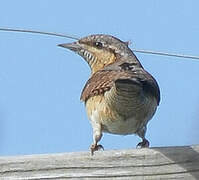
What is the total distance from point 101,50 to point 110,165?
1.92 meters

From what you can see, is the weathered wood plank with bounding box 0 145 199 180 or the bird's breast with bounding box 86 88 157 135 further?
the bird's breast with bounding box 86 88 157 135

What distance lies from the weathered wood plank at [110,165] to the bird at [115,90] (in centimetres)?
88

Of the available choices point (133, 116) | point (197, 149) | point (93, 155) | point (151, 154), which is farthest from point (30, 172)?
point (133, 116)

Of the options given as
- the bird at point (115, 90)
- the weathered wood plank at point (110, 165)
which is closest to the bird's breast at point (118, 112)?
the bird at point (115, 90)

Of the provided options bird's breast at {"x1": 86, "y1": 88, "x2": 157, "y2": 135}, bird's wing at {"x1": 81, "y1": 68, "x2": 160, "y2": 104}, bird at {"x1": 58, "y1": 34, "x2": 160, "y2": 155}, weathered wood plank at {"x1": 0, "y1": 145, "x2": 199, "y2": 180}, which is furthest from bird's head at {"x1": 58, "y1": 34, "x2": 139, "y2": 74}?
weathered wood plank at {"x1": 0, "y1": 145, "x2": 199, "y2": 180}

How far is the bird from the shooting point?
8.79 ft

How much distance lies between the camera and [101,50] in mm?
3414

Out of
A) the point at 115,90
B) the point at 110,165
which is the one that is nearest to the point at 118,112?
the point at 115,90

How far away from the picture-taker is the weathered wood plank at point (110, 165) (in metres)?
1.48

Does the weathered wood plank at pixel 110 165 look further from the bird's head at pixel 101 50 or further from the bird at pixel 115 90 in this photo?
the bird's head at pixel 101 50

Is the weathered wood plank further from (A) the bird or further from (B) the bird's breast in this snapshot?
(B) the bird's breast

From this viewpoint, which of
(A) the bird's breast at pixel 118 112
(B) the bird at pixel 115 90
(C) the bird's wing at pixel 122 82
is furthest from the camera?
(A) the bird's breast at pixel 118 112

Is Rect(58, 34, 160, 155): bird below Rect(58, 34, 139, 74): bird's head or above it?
below

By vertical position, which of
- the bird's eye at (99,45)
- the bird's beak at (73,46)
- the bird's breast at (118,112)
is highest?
the bird's eye at (99,45)
